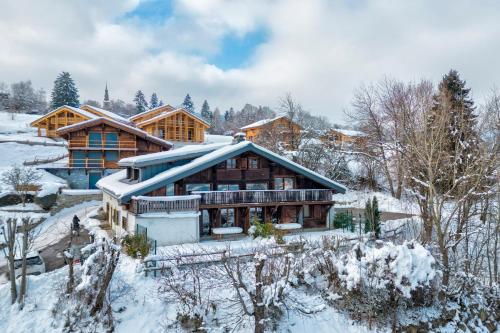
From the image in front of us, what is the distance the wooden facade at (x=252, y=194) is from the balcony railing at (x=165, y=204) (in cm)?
67

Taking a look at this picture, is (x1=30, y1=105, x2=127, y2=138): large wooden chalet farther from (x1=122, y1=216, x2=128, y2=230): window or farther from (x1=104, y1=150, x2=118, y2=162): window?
(x1=122, y1=216, x2=128, y2=230): window

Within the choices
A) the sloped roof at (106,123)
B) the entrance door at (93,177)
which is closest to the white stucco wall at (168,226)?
the sloped roof at (106,123)

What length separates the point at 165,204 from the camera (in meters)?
19.1

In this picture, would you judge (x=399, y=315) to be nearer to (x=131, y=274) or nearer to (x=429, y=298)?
(x=429, y=298)

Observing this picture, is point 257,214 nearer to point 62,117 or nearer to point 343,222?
point 343,222

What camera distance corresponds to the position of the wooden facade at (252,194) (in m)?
20.9

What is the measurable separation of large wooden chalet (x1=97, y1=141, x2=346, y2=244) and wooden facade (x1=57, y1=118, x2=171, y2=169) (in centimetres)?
1335

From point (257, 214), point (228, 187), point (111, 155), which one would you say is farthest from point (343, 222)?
point (111, 155)

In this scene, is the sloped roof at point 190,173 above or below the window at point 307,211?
above

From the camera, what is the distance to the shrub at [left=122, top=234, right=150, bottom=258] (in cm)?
1514

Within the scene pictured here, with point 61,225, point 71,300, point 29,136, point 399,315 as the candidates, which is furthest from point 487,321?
point 29,136

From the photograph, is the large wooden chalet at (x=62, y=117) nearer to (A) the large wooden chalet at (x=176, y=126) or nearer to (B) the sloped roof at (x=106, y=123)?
(A) the large wooden chalet at (x=176, y=126)

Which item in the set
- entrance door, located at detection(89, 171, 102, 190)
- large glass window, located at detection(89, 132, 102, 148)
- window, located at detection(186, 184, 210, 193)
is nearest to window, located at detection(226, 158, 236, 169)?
window, located at detection(186, 184, 210, 193)

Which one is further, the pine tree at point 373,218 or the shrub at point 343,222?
the shrub at point 343,222
